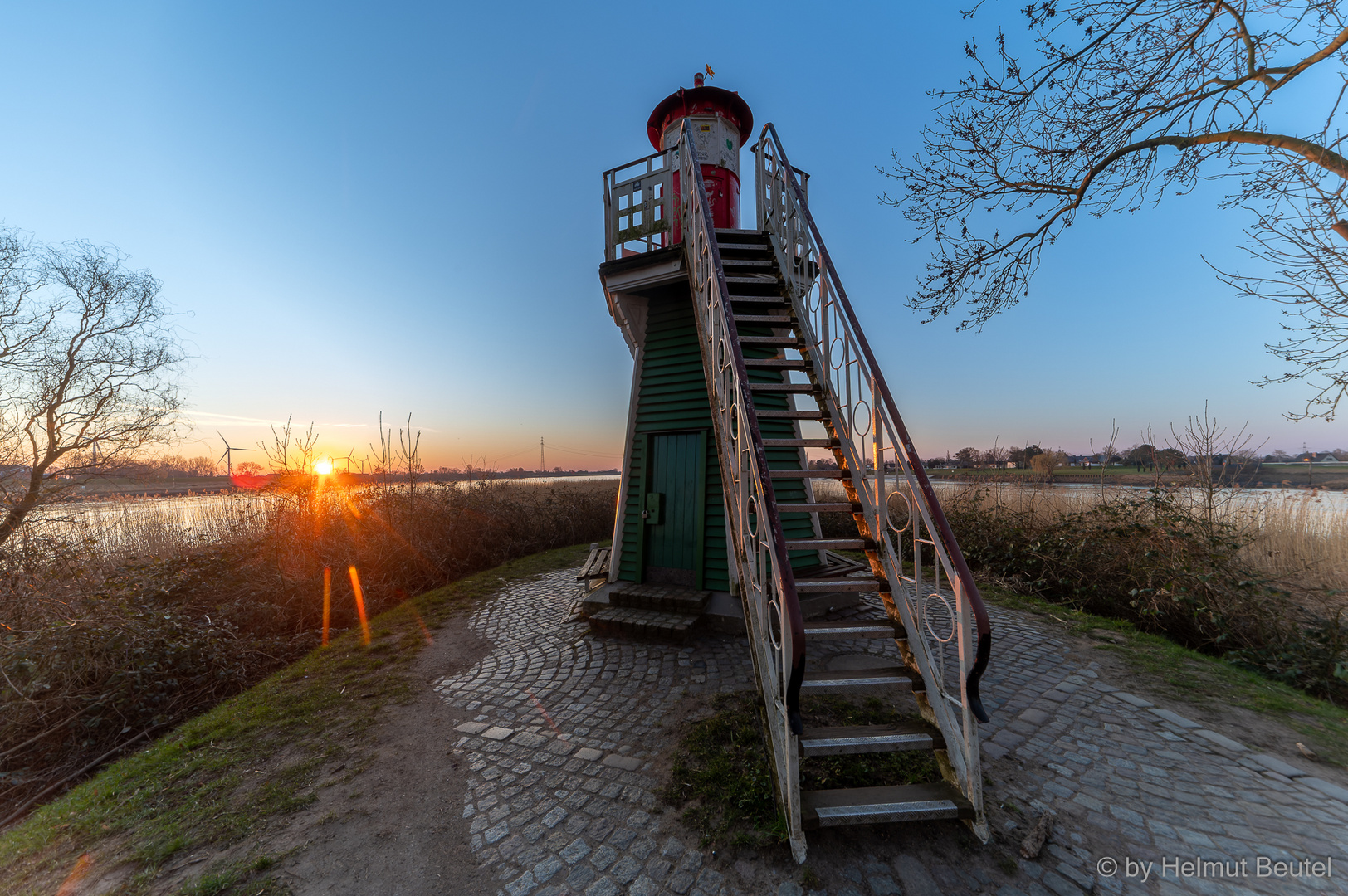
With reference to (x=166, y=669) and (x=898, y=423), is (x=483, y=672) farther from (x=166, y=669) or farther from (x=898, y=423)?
(x=898, y=423)

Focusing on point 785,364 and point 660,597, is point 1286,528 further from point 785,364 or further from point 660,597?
point 660,597

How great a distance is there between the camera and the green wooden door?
637cm

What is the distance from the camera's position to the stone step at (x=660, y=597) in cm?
595

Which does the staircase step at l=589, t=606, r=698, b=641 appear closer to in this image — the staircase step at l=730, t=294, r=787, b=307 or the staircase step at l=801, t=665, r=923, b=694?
the staircase step at l=801, t=665, r=923, b=694

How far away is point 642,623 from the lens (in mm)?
5789

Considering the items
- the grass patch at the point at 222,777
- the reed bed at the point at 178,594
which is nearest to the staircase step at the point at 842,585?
the grass patch at the point at 222,777

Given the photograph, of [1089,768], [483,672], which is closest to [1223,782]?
[1089,768]

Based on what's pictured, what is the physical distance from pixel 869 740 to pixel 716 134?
755cm

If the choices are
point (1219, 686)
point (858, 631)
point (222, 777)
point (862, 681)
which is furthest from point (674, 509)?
Result: point (1219, 686)

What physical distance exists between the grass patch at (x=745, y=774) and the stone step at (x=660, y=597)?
193 cm

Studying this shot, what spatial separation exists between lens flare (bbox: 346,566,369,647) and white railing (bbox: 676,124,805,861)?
6238 millimetres

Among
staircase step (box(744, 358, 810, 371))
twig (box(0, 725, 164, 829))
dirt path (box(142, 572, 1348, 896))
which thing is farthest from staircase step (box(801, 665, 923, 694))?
twig (box(0, 725, 164, 829))

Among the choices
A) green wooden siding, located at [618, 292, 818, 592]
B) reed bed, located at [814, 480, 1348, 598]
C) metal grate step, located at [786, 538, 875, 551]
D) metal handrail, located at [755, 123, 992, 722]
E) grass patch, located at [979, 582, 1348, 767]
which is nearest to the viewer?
metal handrail, located at [755, 123, 992, 722]

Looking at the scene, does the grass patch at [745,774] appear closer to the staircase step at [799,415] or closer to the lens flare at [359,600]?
the staircase step at [799,415]
